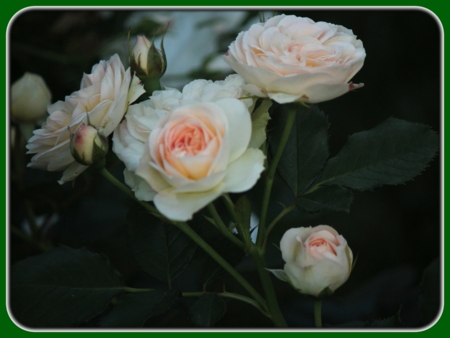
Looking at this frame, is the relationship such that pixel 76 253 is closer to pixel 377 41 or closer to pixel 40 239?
pixel 40 239

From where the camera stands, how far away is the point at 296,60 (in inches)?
19.1

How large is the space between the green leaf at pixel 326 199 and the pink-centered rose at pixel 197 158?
11 centimetres

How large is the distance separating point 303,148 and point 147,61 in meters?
0.18

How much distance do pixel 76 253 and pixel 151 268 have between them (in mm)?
76

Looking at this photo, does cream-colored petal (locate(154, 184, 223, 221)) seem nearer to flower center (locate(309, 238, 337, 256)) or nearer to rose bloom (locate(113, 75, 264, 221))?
rose bloom (locate(113, 75, 264, 221))

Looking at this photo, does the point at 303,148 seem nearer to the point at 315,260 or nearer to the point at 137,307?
the point at 315,260

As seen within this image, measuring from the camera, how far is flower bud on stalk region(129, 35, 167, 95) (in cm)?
53

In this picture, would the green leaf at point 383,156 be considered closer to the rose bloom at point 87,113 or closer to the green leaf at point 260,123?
the green leaf at point 260,123

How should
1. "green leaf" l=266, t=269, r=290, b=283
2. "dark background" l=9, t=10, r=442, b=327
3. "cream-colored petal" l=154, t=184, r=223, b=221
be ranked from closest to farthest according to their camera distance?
"cream-colored petal" l=154, t=184, r=223, b=221
"green leaf" l=266, t=269, r=290, b=283
"dark background" l=9, t=10, r=442, b=327

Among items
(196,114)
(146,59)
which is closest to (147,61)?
(146,59)

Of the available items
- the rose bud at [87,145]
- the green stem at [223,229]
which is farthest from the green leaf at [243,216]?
the rose bud at [87,145]

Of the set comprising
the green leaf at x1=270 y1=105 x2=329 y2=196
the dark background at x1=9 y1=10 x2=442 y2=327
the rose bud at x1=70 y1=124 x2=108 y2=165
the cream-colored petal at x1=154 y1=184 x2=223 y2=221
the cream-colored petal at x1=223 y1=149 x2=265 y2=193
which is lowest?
the dark background at x1=9 y1=10 x2=442 y2=327

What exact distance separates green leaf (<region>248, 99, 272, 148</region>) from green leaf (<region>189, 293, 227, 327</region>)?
154 millimetres

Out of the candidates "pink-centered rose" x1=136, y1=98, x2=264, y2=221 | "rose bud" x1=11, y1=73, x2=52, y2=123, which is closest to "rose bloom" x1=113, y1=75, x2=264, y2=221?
"pink-centered rose" x1=136, y1=98, x2=264, y2=221
